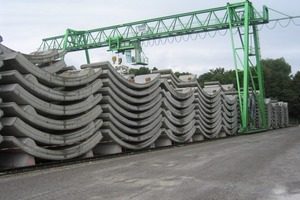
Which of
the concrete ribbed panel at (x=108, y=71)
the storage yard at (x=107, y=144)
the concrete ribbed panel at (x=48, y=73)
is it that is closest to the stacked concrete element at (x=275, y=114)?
the storage yard at (x=107, y=144)

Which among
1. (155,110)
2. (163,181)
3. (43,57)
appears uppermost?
(43,57)

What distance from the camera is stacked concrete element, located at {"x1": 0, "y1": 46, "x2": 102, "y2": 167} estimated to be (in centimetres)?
1129

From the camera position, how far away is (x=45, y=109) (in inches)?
488

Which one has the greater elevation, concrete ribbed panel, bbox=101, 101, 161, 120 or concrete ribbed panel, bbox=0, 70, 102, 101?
concrete ribbed panel, bbox=0, 70, 102, 101

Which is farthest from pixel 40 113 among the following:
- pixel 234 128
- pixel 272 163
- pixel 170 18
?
pixel 170 18

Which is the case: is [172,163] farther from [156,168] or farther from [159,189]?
[159,189]

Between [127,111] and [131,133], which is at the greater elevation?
[127,111]

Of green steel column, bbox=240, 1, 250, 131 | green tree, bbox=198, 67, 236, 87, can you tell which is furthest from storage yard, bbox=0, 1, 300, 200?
green tree, bbox=198, 67, 236, 87

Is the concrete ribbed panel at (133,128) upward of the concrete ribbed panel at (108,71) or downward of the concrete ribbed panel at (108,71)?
downward

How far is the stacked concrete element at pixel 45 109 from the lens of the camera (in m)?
11.3

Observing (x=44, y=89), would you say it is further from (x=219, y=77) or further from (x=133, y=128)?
(x=219, y=77)

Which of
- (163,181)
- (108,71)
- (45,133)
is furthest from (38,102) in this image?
(163,181)

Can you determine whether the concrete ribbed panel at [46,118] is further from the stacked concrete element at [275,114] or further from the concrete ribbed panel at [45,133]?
the stacked concrete element at [275,114]

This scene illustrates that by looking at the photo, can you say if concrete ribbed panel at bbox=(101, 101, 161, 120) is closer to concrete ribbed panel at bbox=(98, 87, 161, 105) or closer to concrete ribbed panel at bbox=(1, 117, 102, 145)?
concrete ribbed panel at bbox=(98, 87, 161, 105)
